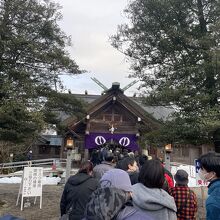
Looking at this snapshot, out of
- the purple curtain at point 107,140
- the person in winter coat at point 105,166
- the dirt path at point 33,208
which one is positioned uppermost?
the purple curtain at point 107,140

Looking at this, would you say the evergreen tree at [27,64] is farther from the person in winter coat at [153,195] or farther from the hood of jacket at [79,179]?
the person in winter coat at [153,195]

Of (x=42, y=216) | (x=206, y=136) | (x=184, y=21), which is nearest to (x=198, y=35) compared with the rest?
(x=184, y=21)

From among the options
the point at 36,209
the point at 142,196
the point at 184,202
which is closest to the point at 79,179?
the point at 142,196

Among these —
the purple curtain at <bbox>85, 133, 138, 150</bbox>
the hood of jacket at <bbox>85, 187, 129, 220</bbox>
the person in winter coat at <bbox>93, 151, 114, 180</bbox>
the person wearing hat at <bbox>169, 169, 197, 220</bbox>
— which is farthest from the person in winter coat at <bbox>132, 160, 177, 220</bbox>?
the purple curtain at <bbox>85, 133, 138, 150</bbox>

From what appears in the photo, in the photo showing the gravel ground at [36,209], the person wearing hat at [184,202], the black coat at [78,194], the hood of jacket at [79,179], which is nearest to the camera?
the black coat at [78,194]

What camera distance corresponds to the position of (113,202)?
6.38ft

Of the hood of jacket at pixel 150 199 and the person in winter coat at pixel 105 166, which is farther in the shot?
the person in winter coat at pixel 105 166

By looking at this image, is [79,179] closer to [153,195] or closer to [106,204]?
[153,195]

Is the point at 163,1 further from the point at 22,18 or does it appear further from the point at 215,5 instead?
the point at 22,18

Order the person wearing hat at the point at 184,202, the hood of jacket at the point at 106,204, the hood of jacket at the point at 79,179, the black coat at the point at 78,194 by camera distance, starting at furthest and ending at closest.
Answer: the person wearing hat at the point at 184,202 → the hood of jacket at the point at 79,179 → the black coat at the point at 78,194 → the hood of jacket at the point at 106,204

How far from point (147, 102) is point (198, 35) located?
273 cm

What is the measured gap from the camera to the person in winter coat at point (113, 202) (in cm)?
191

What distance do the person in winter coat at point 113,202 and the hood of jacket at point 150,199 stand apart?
0.07 m

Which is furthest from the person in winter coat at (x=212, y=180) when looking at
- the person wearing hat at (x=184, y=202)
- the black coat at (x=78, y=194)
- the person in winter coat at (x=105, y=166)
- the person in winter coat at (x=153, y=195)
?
the person in winter coat at (x=105, y=166)
